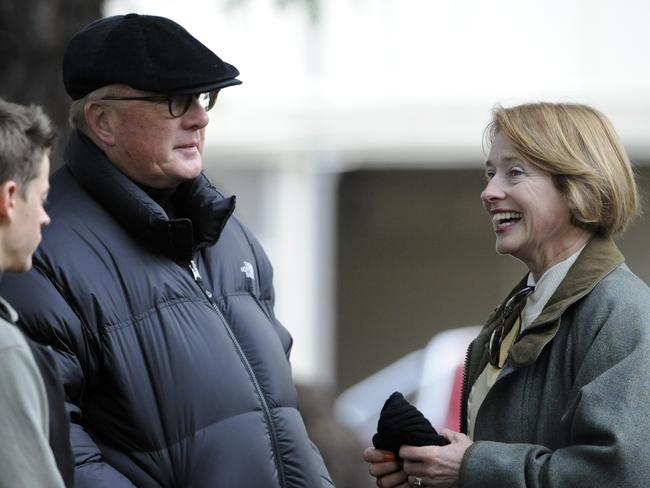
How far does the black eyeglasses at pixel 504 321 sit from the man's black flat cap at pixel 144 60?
0.92m

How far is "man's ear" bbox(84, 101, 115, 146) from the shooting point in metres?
3.81

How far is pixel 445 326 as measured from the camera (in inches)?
707

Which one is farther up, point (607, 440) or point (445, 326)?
point (607, 440)

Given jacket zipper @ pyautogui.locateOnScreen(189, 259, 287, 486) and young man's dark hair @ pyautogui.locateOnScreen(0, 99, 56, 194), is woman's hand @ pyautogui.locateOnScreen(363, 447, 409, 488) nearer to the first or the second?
jacket zipper @ pyautogui.locateOnScreen(189, 259, 287, 486)

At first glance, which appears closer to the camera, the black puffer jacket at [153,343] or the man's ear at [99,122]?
the black puffer jacket at [153,343]

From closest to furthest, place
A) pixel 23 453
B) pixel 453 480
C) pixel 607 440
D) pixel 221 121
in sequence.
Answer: pixel 23 453
pixel 607 440
pixel 453 480
pixel 221 121

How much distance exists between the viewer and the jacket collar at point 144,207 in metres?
3.71

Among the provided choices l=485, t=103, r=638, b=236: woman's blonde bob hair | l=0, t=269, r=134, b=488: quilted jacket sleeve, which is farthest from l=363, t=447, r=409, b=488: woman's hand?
l=485, t=103, r=638, b=236: woman's blonde bob hair

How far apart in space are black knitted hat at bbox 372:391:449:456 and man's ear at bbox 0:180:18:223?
1.19m

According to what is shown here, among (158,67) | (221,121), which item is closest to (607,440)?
(158,67)

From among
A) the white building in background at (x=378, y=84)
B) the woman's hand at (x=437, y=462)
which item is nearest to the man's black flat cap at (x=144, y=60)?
the woman's hand at (x=437, y=462)

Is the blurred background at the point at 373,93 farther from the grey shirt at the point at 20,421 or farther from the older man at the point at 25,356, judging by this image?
the grey shirt at the point at 20,421

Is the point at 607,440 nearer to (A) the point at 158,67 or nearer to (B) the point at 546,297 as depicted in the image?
(B) the point at 546,297

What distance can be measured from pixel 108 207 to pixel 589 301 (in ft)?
4.00
